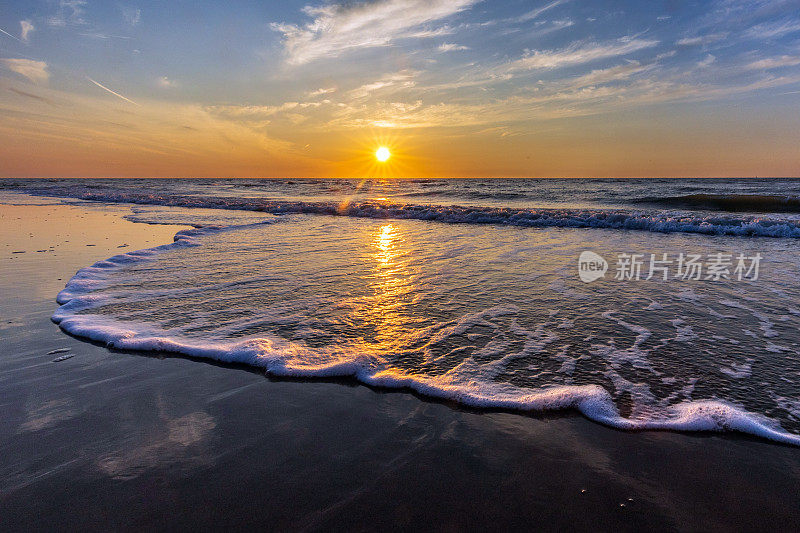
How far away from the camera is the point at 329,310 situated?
564 centimetres

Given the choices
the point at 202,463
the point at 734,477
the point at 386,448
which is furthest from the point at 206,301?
the point at 734,477

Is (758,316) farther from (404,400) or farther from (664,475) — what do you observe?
(404,400)

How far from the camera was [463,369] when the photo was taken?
390cm

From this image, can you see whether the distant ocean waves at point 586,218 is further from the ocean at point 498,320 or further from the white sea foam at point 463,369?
the white sea foam at point 463,369

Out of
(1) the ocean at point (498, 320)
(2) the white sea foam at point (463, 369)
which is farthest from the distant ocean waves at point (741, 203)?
(2) the white sea foam at point (463, 369)

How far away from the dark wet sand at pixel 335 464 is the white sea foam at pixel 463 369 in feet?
0.45

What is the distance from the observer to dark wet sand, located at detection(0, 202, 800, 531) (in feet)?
7.41
